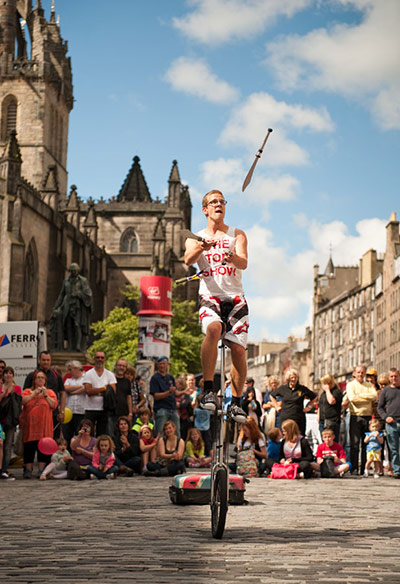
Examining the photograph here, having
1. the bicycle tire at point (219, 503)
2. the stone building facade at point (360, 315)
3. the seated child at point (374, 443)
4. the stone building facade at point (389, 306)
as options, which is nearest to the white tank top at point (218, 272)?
the bicycle tire at point (219, 503)

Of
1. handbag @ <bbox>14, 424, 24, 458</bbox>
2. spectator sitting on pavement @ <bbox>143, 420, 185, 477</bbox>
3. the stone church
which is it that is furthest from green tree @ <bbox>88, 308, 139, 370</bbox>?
spectator sitting on pavement @ <bbox>143, 420, 185, 477</bbox>

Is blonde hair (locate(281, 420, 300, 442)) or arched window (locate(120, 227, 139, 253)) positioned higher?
arched window (locate(120, 227, 139, 253))

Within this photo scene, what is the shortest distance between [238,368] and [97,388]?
843 cm

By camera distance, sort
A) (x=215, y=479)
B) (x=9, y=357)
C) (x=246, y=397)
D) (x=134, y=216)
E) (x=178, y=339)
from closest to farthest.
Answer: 1. (x=215, y=479)
2. (x=246, y=397)
3. (x=9, y=357)
4. (x=178, y=339)
5. (x=134, y=216)

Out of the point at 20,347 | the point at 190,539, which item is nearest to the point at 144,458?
the point at 20,347

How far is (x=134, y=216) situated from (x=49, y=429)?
70020mm

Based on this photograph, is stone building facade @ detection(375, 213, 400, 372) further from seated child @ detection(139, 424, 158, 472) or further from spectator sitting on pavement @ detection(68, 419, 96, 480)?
spectator sitting on pavement @ detection(68, 419, 96, 480)

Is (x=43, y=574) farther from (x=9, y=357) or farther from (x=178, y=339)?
(x=178, y=339)

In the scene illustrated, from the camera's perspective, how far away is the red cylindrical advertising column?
3144cm

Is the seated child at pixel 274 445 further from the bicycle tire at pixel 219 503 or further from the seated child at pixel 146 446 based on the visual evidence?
the bicycle tire at pixel 219 503

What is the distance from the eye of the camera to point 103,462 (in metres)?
13.6

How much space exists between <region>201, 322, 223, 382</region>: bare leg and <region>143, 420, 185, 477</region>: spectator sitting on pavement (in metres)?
7.42

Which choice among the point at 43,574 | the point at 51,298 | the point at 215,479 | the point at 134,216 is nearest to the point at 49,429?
the point at 215,479

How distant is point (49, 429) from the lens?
1408cm
